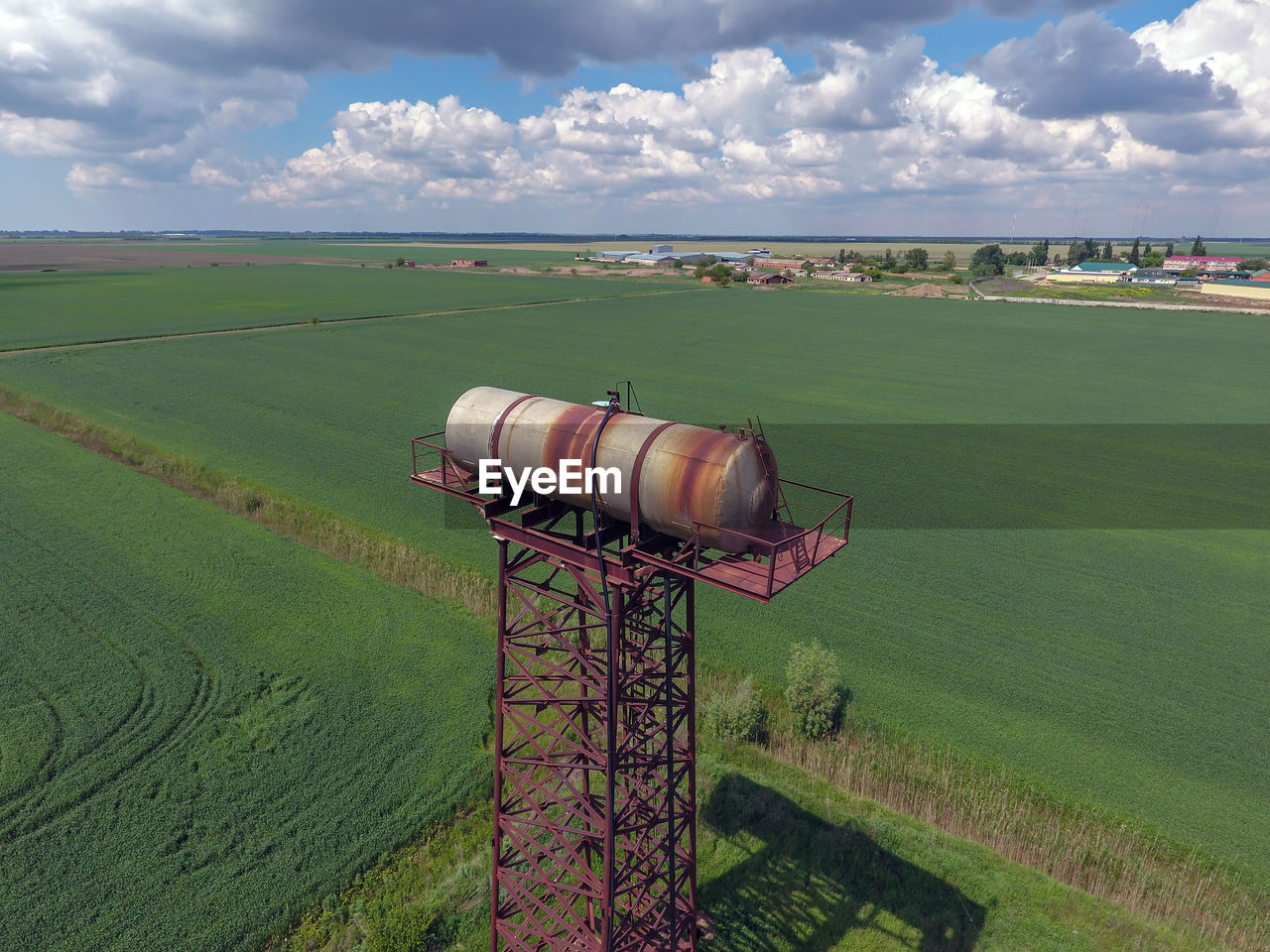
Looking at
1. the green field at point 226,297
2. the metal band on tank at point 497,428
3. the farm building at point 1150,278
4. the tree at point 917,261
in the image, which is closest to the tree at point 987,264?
the tree at point 917,261

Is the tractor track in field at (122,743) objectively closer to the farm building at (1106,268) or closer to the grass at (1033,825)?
the grass at (1033,825)

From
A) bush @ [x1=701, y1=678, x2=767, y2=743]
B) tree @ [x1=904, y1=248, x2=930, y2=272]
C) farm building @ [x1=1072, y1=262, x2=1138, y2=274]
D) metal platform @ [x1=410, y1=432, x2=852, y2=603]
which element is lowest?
bush @ [x1=701, y1=678, x2=767, y2=743]

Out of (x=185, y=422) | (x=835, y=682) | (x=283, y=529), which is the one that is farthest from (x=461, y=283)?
(x=835, y=682)

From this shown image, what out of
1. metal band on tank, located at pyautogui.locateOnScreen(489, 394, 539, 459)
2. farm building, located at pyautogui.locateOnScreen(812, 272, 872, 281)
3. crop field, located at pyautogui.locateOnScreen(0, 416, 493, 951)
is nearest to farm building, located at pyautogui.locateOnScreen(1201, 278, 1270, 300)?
farm building, located at pyautogui.locateOnScreen(812, 272, 872, 281)

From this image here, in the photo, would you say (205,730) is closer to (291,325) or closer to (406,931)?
(406,931)

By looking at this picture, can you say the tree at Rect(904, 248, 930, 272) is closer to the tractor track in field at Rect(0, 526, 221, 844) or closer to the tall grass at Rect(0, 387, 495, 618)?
the tall grass at Rect(0, 387, 495, 618)

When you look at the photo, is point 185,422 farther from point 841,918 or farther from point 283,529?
point 841,918
